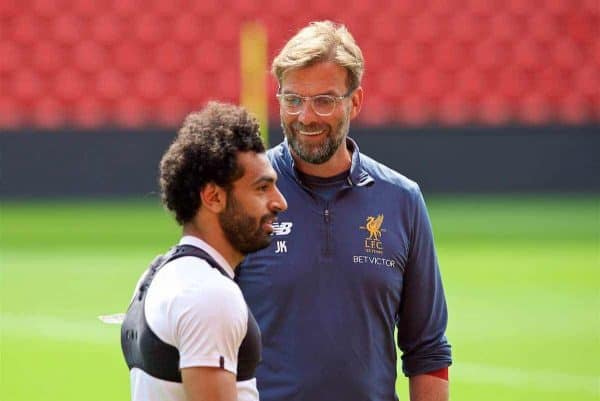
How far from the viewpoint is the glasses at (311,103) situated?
397 cm

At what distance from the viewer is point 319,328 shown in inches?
151

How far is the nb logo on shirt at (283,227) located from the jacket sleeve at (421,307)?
A: 42cm

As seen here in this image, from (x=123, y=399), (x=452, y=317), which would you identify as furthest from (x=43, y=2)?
(x=123, y=399)

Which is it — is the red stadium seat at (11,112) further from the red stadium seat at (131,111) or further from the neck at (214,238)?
the neck at (214,238)

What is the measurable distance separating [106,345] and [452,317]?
115 inches

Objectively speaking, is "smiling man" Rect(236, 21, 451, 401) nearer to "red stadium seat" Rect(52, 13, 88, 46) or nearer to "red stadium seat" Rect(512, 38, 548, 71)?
"red stadium seat" Rect(52, 13, 88, 46)

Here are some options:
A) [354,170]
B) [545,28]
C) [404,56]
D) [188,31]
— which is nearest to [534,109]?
[545,28]

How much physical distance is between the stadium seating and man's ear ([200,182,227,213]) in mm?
14855

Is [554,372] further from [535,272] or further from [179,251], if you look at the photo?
[179,251]

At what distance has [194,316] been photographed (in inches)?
108

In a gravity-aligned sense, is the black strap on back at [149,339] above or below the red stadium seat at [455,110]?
below

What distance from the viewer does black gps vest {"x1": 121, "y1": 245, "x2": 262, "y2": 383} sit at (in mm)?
2855

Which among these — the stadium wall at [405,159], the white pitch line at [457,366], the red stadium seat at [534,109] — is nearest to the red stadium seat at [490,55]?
the red stadium seat at [534,109]

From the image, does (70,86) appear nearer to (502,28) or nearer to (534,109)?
(502,28)
